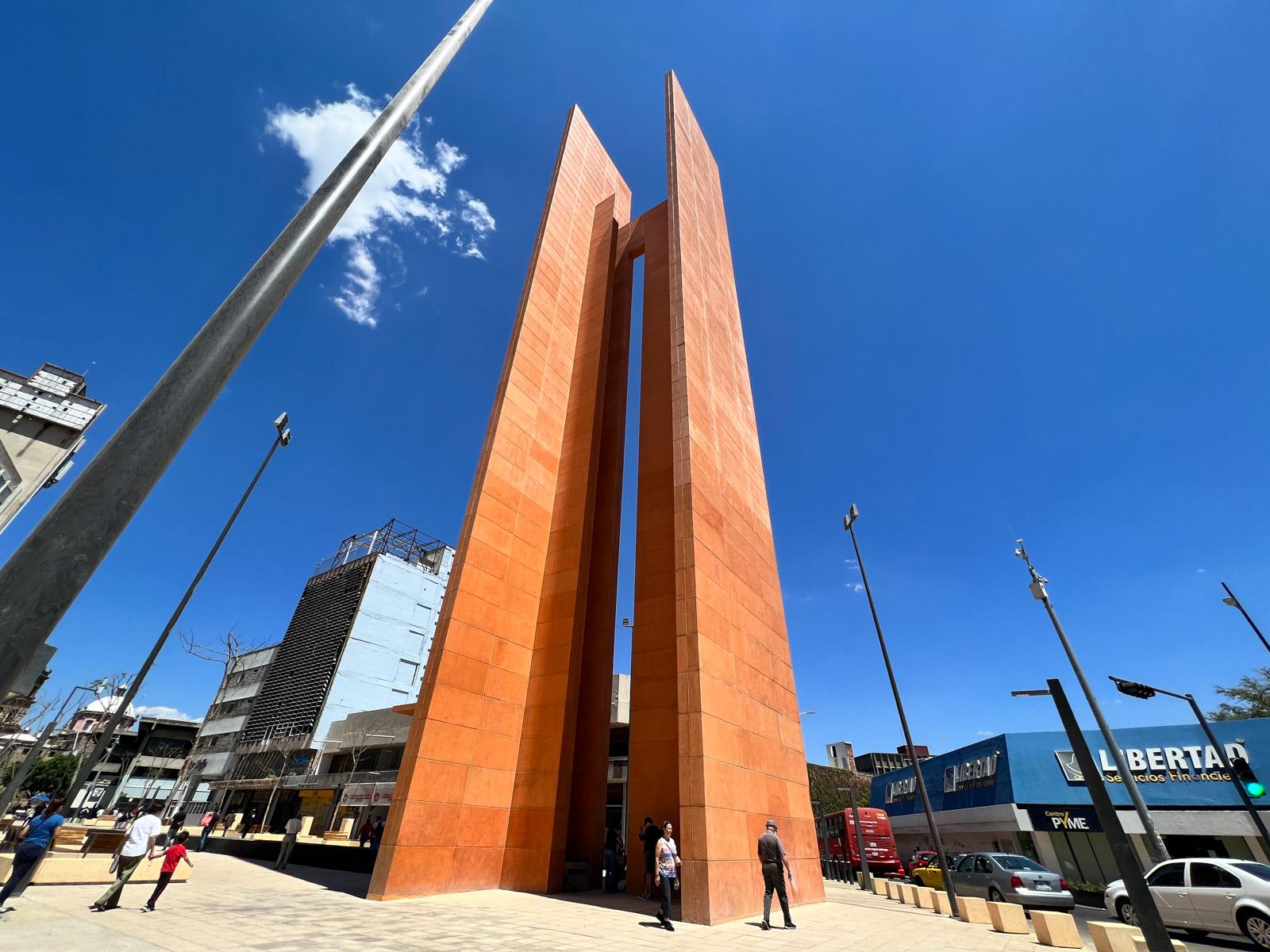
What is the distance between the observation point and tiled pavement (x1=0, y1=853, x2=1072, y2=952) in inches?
274

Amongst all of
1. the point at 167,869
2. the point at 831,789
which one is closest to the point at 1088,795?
the point at 167,869

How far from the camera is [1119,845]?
203 inches

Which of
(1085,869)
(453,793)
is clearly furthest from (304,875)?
(1085,869)

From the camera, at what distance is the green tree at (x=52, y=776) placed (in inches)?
2051

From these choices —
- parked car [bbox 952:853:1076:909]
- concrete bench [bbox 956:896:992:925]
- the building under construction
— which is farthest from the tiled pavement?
the building under construction

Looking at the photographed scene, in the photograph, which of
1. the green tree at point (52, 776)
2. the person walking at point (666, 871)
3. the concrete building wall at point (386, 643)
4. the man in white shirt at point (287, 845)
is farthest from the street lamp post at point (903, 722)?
the green tree at point (52, 776)

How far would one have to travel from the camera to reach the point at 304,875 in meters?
15.4

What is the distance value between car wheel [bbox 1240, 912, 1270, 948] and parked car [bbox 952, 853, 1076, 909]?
4258 millimetres

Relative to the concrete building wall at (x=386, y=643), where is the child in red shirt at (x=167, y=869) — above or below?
below

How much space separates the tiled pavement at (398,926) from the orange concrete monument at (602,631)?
1151 millimetres

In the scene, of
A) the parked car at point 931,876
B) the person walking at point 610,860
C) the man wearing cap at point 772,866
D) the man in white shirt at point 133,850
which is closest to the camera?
the man in white shirt at point 133,850

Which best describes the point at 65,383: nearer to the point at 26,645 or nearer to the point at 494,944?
the point at 494,944

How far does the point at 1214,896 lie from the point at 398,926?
16.0 m

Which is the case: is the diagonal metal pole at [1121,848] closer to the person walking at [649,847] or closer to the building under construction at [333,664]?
the person walking at [649,847]
